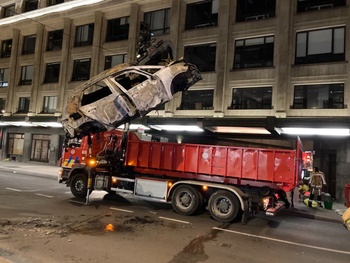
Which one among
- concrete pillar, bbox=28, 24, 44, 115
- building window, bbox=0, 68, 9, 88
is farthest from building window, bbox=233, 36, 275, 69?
building window, bbox=0, 68, 9, 88

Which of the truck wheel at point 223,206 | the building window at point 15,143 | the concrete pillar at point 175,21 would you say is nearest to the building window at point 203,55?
the concrete pillar at point 175,21

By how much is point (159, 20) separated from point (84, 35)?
8.10 metres

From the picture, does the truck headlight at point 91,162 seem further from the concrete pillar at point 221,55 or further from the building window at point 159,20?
the building window at point 159,20

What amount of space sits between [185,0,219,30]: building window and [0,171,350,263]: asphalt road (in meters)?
16.1

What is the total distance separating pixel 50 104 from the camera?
28.4m

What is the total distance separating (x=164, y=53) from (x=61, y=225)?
6.27 metres

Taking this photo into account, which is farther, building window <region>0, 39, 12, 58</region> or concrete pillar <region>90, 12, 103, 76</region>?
building window <region>0, 39, 12, 58</region>

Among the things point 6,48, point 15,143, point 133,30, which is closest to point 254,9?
point 133,30

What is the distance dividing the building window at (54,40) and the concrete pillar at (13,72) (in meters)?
4.50

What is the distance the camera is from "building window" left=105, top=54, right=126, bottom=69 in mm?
25111

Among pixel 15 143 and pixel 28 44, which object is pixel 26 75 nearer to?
pixel 28 44

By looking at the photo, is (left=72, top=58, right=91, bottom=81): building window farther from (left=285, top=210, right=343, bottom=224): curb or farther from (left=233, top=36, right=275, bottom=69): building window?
(left=285, top=210, right=343, bottom=224): curb

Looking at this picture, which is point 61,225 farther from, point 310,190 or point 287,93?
point 287,93

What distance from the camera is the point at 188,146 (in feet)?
32.2
